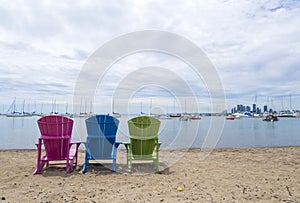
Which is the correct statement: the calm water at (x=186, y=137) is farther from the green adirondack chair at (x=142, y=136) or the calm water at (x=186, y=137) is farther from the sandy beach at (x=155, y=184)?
the sandy beach at (x=155, y=184)

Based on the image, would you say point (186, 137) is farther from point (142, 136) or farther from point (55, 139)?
point (55, 139)

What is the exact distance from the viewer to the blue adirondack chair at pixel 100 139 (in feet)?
17.7

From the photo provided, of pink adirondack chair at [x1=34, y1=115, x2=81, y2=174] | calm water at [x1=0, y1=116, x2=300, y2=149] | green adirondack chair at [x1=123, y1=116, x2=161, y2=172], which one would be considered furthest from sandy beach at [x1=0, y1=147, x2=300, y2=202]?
calm water at [x1=0, y1=116, x2=300, y2=149]

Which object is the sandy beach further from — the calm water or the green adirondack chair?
the calm water

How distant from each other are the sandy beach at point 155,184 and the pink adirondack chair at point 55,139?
0.99 ft

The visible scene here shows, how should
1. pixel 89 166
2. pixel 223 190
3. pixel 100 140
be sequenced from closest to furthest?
1. pixel 223 190
2. pixel 100 140
3. pixel 89 166

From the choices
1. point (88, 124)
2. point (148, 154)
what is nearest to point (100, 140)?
point (88, 124)

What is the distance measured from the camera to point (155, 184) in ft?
14.2

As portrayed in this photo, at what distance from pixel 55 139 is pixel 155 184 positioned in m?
2.48

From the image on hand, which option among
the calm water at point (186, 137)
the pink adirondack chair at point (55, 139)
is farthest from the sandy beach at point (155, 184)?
the calm water at point (186, 137)

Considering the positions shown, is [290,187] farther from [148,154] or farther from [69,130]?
[69,130]

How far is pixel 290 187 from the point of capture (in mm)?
4047

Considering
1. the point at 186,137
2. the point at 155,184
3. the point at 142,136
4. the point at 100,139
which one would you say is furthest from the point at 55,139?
the point at 186,137

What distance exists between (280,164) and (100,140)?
4812mm
